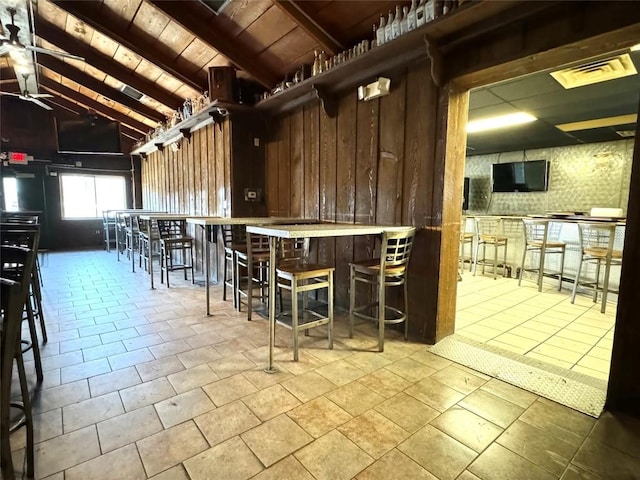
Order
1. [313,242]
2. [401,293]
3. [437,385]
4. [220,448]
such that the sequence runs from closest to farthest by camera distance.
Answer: [220,448] < [437,385] < [401,293] < [313,242]

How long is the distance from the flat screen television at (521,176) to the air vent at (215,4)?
7.11 meters

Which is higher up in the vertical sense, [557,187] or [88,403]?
[557,187]

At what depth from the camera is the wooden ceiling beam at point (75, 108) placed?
7.35 meters

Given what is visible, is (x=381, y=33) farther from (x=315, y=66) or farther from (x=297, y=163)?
(x=297, y=163)

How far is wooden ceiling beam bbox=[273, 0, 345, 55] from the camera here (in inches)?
112

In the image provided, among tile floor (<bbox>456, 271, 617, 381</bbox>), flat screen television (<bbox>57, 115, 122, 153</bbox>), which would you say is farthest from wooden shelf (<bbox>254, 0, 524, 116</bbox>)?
flat screen television (<bbox>57, 115, 122, 153</bbox>)

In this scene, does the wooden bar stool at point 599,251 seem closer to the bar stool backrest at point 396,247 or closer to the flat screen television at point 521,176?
the bar stool backrest at point 396,247

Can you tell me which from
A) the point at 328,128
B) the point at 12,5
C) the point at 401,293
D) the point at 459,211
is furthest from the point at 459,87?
the point at 12,5

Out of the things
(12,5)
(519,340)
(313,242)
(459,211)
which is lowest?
(519,340)

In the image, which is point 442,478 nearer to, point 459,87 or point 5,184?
point 459,87

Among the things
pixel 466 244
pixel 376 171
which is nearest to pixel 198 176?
pixel 376 171

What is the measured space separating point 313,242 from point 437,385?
226cm

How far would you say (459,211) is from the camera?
9.32ft

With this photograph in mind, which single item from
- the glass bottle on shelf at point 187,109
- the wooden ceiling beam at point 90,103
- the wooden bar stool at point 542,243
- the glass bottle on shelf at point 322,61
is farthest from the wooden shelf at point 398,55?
the wooden ceiling beam at point 90,103
